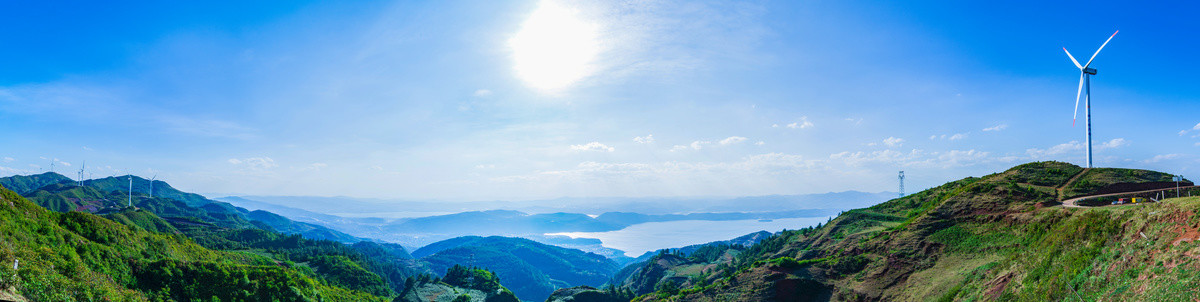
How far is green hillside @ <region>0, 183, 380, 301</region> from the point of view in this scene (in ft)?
69.3

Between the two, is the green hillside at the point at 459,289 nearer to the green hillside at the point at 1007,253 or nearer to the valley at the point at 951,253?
the valley at the point at 951,253

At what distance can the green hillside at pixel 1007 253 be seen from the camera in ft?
67.5

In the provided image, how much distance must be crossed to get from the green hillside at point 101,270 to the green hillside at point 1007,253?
40.1 metres

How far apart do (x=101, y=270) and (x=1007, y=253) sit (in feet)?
200

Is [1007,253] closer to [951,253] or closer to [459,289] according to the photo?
[951,253]

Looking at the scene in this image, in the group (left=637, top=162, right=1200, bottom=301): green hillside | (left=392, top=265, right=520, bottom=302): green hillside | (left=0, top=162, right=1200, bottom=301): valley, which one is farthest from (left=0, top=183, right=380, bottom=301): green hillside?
(left=637, top=162, right=1200, bottom=301): green hillside

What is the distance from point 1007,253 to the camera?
33.1 m

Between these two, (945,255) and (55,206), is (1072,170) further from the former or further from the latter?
(55,206)

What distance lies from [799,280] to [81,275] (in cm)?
4906

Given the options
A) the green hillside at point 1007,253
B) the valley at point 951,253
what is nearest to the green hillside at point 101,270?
the valley at point 951,253

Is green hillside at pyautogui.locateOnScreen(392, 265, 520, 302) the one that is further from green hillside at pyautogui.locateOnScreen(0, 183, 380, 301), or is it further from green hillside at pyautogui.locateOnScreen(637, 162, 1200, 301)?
green hillside at pyautogui.locateOnScreen(637, 162, 1200, 301)

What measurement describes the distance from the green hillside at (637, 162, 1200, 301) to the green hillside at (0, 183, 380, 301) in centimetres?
4013

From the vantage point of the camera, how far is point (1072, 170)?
49.7m

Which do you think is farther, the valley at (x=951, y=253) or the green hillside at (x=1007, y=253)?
the valley at (x=951, y=253)
